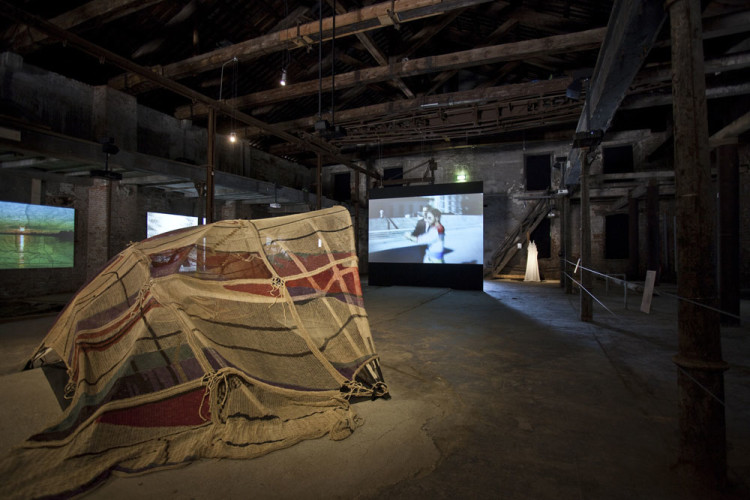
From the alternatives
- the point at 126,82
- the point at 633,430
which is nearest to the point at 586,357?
the point at 633,430

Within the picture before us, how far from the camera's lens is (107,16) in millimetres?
6234

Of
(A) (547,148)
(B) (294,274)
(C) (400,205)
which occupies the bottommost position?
(B) (294,274)

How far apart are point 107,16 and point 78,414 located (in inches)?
282

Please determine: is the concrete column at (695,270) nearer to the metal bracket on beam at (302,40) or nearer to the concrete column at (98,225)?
the metal bracket on beam at (302,40)

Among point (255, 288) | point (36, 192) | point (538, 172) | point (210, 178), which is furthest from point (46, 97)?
point (538, 172)

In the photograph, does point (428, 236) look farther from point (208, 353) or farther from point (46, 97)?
point (46, 97)

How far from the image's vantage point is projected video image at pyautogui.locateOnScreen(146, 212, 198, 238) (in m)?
10.7

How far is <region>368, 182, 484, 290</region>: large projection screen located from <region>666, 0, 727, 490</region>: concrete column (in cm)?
845

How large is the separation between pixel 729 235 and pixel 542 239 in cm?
782

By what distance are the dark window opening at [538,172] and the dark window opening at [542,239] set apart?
138cm

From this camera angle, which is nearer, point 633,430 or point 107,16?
point 633,430

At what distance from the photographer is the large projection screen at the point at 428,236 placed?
10648 mm

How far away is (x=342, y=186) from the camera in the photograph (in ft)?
54.7

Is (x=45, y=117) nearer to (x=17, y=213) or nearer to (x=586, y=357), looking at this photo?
(x=17, y=213)
